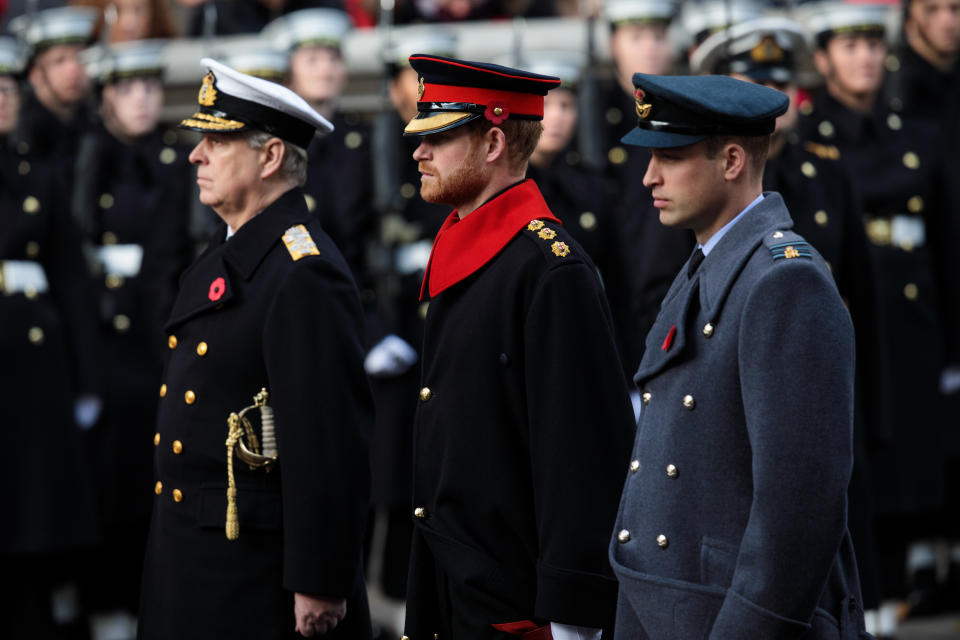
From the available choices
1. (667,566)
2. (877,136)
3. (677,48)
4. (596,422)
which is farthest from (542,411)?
(677,48)

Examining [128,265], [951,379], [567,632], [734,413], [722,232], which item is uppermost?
[722,232]

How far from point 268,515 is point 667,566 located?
1.24 metres

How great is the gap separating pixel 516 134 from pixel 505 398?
1.94ft

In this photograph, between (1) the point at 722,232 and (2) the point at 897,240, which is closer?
(1) the point at 722,232

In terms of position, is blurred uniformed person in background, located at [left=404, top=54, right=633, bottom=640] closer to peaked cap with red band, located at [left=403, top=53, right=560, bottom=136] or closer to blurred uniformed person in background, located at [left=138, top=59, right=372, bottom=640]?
peaked cap with red band, located at [left=403, top=53, right=560, bottom=136]

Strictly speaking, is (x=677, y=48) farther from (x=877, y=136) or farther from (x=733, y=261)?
(x=733, y=261)

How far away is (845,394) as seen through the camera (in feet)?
8.16

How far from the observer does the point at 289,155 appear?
3.89 meters

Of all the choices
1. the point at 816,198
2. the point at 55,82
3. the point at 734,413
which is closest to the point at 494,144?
the point at 734,413

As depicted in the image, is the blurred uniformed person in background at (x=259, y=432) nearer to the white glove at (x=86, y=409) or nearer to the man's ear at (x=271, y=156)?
the man's ear at (x=271, y=156)

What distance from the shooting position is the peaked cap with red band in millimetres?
3266

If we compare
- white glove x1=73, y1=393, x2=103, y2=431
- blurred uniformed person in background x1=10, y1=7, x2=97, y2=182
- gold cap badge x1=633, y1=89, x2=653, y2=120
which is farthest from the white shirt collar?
blurred uniformed person in background x1=10, y1=7, x2=97, y2=182

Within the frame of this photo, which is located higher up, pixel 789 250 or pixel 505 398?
pixel 789 250

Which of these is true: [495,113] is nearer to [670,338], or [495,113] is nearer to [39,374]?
[670,338]
